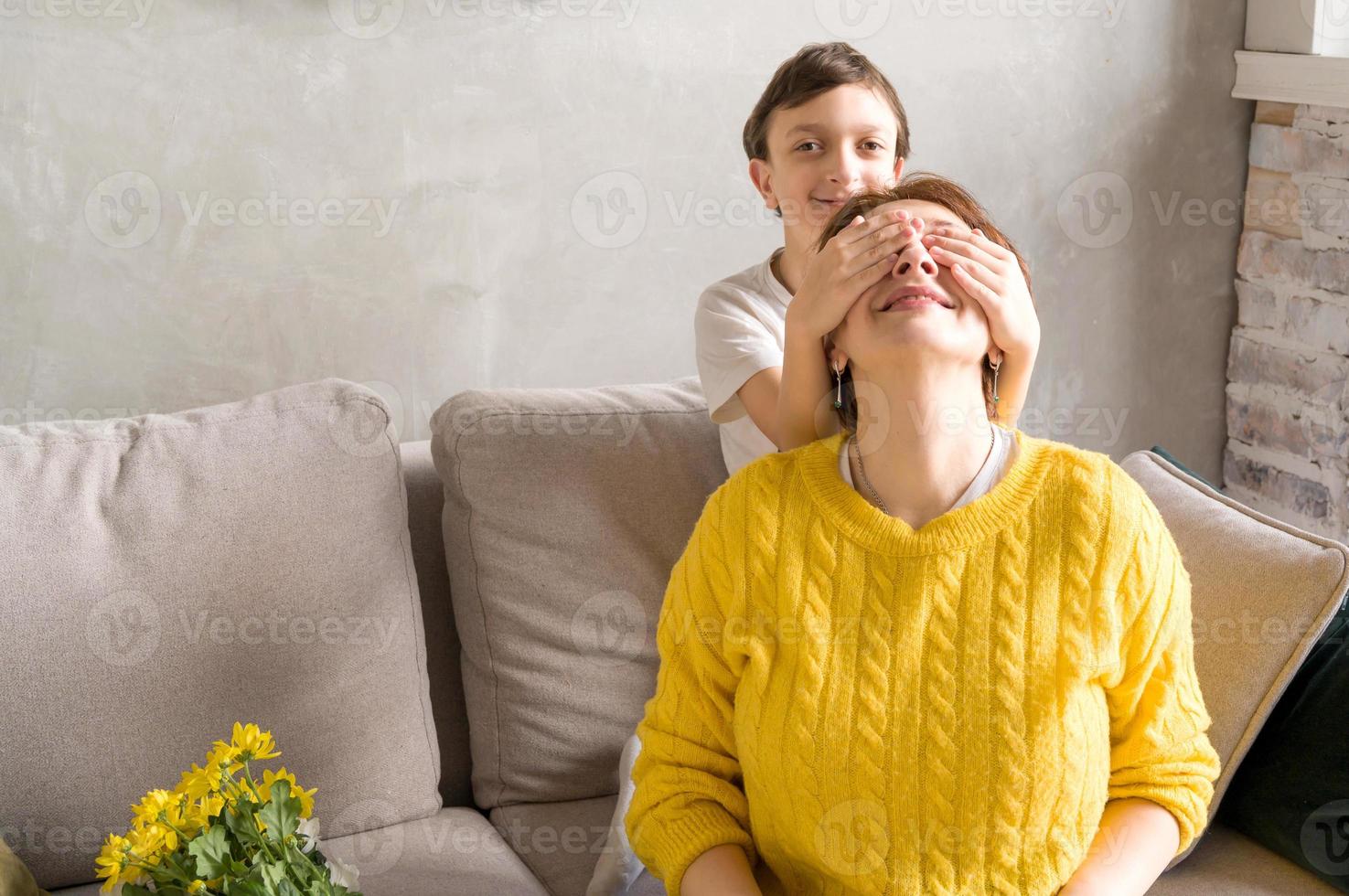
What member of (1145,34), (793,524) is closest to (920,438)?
(793,524)

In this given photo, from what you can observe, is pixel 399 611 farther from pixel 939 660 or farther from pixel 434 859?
pixel 939 660

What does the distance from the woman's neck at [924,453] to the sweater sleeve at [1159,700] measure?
19 centimetres

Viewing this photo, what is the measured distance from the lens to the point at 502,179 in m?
2.29

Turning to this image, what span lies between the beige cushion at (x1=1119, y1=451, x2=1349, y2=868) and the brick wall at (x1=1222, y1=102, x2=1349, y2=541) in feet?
3.47

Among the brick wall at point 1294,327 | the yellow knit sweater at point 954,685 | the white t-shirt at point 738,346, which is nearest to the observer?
the yellow knit sweater at point 954,685

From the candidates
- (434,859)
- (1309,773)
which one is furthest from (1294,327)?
(434,859)

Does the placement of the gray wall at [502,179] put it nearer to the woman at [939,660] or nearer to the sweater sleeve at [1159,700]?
the woman at [939,660]

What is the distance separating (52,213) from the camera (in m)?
2.03

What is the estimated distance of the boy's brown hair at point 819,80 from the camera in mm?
1919

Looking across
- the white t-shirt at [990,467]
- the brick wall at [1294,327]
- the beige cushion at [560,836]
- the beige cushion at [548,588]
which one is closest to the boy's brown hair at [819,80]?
the beige cushion at [548,588]

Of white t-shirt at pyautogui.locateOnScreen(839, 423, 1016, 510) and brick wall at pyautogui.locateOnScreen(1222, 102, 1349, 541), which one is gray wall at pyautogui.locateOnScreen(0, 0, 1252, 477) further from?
white t-shirt at pyautogui.locateOnScreen(839, 423, 1016, 510)

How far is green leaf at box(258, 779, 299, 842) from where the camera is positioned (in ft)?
3.94

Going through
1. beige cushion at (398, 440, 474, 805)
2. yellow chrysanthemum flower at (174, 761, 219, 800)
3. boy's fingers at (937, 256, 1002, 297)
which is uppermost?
boy's fingers at (937, 256, 1002, 297)

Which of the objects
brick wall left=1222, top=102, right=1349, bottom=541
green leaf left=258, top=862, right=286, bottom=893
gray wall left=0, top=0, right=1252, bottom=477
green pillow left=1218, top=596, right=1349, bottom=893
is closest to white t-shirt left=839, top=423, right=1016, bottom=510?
green pillow left=1218, top=596, right=1349, bottom=893
